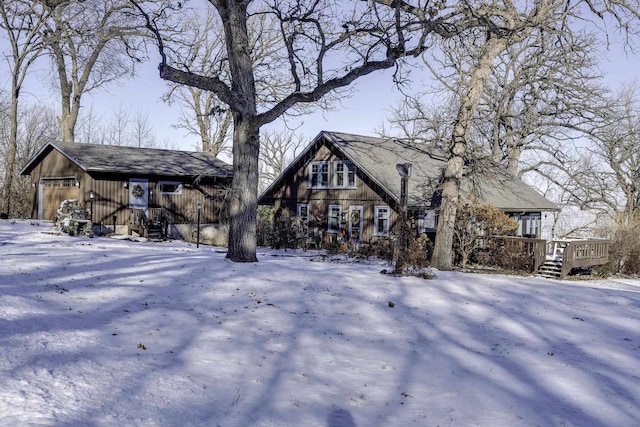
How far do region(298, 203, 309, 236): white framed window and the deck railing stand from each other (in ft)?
41.0

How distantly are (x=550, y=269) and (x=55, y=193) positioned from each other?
83.6ft

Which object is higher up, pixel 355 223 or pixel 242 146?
pixel 242 146

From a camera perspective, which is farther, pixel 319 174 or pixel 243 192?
pixel 319 174

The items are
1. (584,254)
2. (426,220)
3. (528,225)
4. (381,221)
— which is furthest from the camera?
(528,225)

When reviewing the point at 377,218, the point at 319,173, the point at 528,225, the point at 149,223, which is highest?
the point at 319,173

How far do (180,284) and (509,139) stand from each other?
32.2 meters

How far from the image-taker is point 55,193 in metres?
27.6

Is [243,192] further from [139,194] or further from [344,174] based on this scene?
[139,194]

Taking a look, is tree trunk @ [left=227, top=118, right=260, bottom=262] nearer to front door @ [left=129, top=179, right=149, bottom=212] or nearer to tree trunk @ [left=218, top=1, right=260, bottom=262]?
tree trunk @ [left=218, top=1, right=260, bottom=262]

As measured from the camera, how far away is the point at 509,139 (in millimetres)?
36375

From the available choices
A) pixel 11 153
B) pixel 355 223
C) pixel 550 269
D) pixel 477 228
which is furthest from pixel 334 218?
pixel 11 153

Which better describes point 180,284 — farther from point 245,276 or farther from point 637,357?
point 637,357

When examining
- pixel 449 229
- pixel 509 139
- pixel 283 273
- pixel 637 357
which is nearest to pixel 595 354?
pixel 637 357

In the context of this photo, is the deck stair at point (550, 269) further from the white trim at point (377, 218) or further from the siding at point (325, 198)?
the white trim at point (377, 218)
